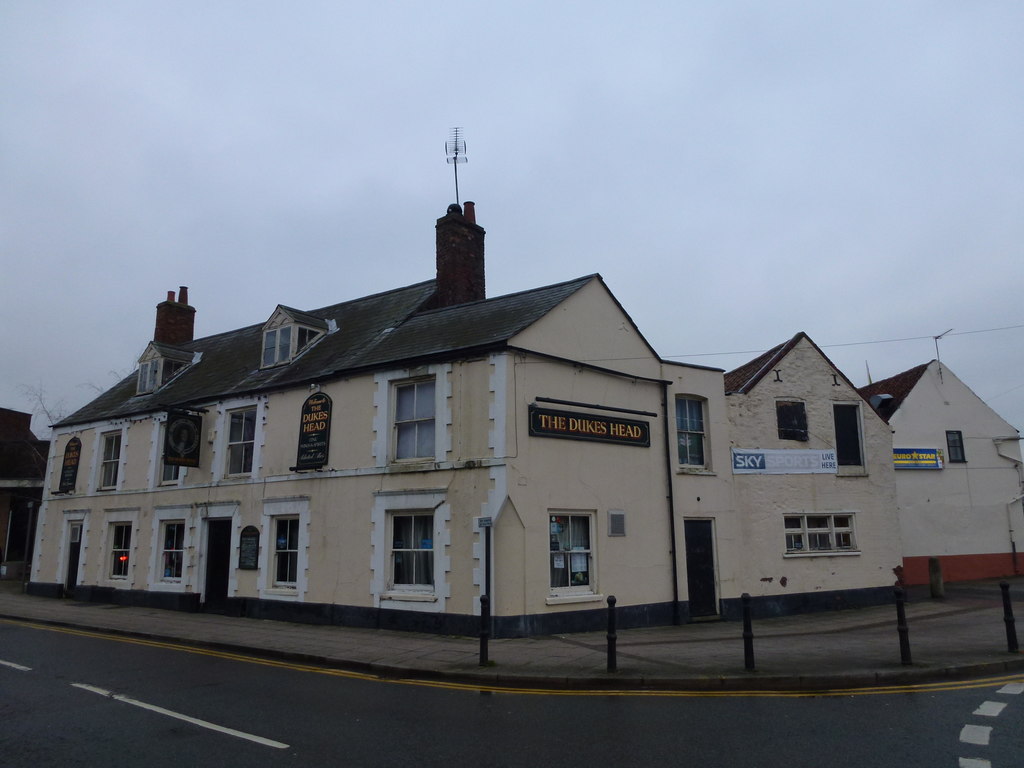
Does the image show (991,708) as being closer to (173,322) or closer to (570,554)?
(570,554)

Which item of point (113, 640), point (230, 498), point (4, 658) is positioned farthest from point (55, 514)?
point (4, 658)

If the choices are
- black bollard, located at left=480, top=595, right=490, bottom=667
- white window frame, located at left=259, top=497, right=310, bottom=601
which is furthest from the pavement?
white window frame, located at left=259, top=497, right=310, bottom=601

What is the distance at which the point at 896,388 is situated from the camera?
2805 cm

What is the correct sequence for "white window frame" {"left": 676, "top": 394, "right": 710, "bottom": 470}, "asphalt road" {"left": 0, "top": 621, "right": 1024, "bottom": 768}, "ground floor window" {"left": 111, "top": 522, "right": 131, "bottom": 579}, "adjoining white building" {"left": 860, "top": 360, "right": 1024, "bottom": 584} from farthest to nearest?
"adjoining white building" {"left": 860, "top": 360, "right": 1024, "bottom": 584}
"ground floor window" {"left": 111, "top": 522, "right": 131, "bottom": 579}
"white window frame" {"left": 676, "top": 394, "right": 710, "bottom": 470}
"asphalt road" {"left": 0, "top": 621, "right": 1024, "bottom": 768}

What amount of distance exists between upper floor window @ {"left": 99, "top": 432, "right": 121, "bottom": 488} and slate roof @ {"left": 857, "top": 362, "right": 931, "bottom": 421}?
25773 mm

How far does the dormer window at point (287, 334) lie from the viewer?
21062 millimetres

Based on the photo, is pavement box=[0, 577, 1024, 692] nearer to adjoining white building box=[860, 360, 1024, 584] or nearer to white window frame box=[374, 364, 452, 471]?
white window frame box=[374, 364, 452, 471]

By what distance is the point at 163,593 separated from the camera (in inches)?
810

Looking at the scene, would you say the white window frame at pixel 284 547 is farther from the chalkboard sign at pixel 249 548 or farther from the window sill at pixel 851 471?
the window sill at pixel 851 471

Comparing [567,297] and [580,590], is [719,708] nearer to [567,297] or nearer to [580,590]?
[580,590]

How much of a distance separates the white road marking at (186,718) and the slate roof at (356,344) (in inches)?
338

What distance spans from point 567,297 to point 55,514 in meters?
20.5

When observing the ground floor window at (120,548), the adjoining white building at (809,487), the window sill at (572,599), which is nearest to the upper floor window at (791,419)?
the adjoining white building at (809,487)

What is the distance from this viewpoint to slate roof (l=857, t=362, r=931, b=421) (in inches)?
1056
